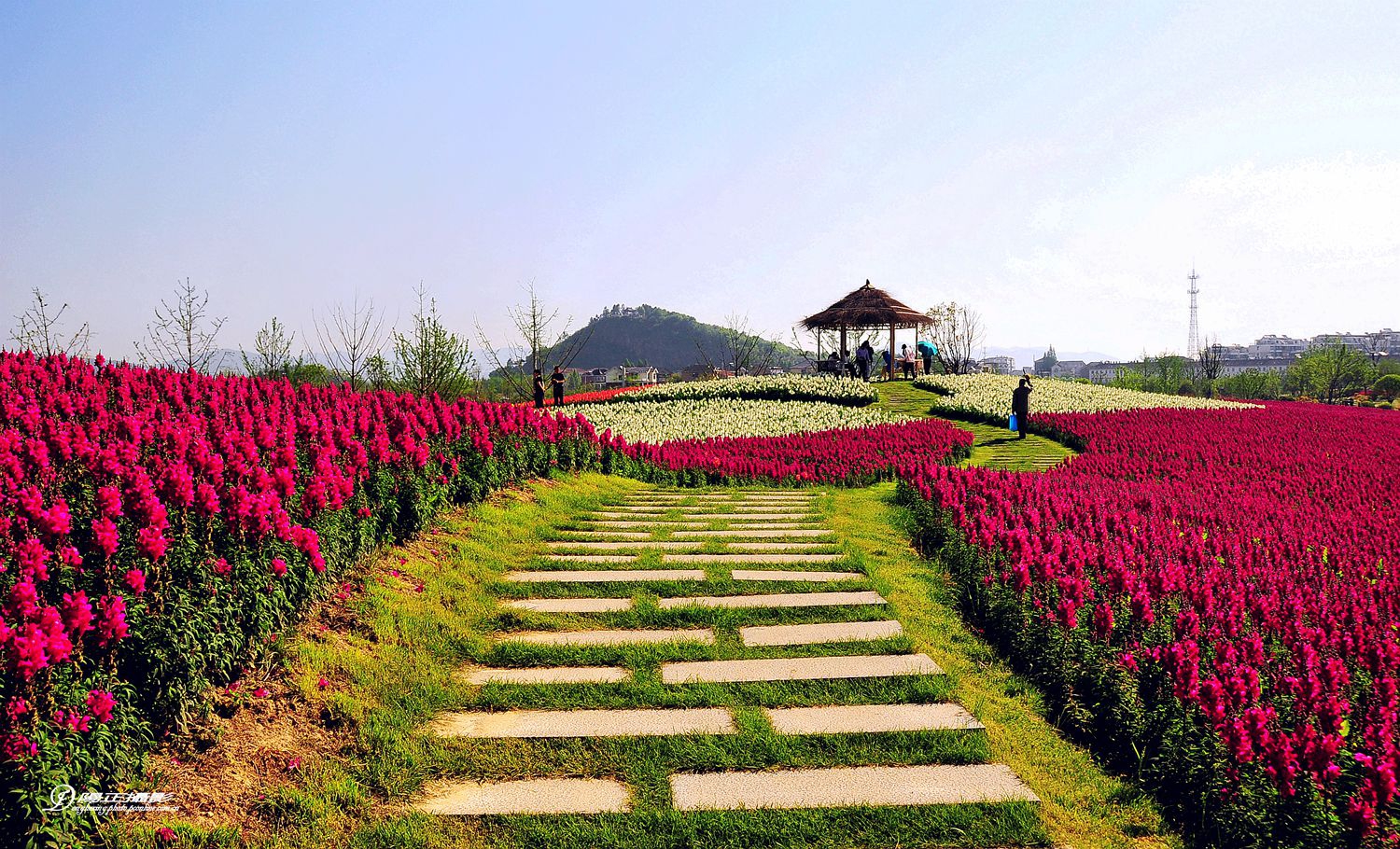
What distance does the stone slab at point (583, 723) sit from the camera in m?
3.68

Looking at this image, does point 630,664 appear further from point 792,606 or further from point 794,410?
point 794,410

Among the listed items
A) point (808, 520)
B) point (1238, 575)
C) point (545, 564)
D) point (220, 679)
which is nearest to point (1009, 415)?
point (808, 520)

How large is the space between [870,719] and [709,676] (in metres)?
0.90

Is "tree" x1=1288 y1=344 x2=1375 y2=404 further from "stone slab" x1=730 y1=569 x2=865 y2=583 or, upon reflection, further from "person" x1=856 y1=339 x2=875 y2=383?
"stone slab" x1=730 y1=569 x2=865 y2=583

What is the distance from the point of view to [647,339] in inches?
6831

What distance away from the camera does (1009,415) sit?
59.4 feet

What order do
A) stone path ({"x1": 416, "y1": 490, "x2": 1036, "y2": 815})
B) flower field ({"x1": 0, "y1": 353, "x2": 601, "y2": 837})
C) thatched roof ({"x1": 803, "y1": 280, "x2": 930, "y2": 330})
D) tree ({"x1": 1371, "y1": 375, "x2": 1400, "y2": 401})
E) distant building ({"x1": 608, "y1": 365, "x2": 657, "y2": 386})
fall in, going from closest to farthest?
1. flower field ({"x1": 0, "y1": 353, "x2": 601, "y2": 837})
2. stone path ({"x1": 416, "y1": 490, "x2": 1036, "y2": 815})
3. thatched roof ({"x1": 803, "y1": 280, "x2": 930, "y2": 330})
4. distant building ({"x1": 608, "y1": 365, "x2": 657, "y2": 386})
5. tree ({"x1": 1371, "y1": 375, "x2": 1400, "y2": 401})

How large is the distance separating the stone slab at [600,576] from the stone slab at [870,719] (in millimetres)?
2000

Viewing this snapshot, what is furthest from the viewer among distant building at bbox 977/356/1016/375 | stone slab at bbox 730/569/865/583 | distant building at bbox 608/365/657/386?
distant building at bbox 977/356/1016/375

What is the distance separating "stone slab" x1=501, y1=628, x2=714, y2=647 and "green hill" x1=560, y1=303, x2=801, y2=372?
156670mm

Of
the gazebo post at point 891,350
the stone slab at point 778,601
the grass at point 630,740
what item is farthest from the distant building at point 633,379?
the grass at point 630,740

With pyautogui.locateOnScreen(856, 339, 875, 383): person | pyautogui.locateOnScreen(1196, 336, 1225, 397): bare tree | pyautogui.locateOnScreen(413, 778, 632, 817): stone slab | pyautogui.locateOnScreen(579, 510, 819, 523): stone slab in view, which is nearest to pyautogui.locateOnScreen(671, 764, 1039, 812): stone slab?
pyautogui.locateOnScreen(413, 778, 632, 817): stone slab

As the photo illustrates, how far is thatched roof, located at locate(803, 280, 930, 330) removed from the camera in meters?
28.4

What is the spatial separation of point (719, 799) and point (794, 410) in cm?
1582
